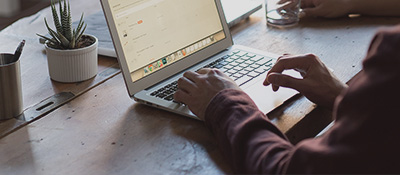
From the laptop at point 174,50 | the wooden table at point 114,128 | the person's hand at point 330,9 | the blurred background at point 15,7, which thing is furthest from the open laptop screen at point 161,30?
the blurred background at point 15,7

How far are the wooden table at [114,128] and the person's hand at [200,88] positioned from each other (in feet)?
0.15

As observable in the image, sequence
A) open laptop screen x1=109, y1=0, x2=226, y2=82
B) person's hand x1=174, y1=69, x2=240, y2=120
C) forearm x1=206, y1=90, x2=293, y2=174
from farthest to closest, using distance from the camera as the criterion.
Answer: open laptop screen x1=109, y1=0, x2=226, y2=82
person's hand x1=174, y1=69, x2=240, y2=120
forearm x1=206, y1=90, x2=293, y2=174

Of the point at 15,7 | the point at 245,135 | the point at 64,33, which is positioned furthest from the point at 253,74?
the point at 15,7

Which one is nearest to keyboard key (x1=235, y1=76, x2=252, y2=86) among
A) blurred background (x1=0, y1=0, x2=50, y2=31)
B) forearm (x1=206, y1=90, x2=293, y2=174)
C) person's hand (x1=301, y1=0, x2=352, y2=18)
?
forearm (x1=206, y1=90, x2=293, y2=174)

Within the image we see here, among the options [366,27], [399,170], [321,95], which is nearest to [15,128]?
[321,95]

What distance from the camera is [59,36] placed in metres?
1.39

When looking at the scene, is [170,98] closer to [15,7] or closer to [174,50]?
[174,50]

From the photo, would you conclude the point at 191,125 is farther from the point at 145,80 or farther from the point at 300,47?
the point at 300,47

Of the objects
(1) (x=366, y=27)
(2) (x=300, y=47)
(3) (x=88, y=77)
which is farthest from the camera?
(1) (x=366, y=27)

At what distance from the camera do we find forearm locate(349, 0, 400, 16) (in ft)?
6.05

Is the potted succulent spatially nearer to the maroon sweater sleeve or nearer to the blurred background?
the maroon sweater sleeve

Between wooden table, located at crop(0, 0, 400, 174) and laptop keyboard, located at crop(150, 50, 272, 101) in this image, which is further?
laptop keyboard, located at crop(150, 50, 272, 101)

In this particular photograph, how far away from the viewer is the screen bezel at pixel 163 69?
1242 millimetres

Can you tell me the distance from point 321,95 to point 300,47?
390 millimetres
